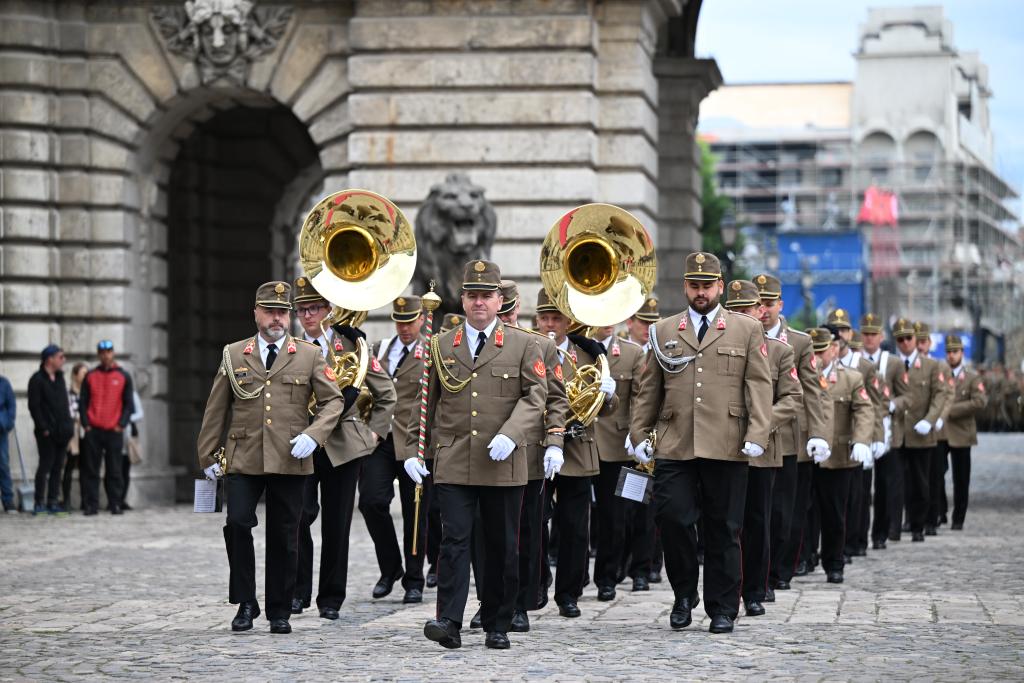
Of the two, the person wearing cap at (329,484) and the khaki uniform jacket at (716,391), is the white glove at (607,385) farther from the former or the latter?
the person wearing cap at (329,484)

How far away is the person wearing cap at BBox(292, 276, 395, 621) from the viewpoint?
12203mm

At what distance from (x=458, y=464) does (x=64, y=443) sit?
1175cm

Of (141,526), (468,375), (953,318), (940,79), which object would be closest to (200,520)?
(141,526)

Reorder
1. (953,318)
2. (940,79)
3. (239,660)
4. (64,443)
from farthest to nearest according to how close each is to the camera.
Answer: (940,79), (953,318), (64,443), (239,660)

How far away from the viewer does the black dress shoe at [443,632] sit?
10312 mm

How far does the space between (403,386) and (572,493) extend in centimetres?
190

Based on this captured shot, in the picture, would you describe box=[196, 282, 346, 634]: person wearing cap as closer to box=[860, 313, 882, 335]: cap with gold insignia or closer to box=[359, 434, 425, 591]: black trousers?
box=[359, 434, 425, 591]: black trousers

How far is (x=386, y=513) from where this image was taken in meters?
13.5

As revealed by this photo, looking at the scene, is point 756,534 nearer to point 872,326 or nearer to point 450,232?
point 872,326

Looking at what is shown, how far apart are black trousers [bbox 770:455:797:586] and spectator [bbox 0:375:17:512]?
10.3 meters

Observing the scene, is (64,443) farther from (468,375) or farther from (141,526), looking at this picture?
(468,375)

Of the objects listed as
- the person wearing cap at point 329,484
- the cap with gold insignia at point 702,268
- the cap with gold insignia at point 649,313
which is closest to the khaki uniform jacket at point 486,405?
the cap with gold insignia at point 702,268

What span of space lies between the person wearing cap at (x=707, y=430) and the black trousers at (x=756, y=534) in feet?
2.80

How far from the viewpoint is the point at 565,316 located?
42.0 ft
